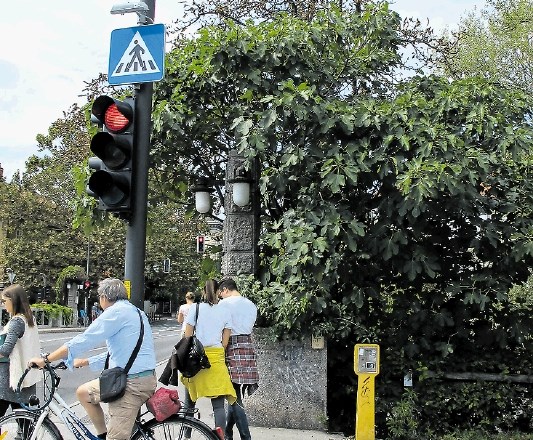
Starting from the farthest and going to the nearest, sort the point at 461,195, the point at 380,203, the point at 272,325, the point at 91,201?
1. the point at 91,201
2. the point at 272,325
3. the point at 380,203
4. the point at 461,195

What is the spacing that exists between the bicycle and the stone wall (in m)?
3.36

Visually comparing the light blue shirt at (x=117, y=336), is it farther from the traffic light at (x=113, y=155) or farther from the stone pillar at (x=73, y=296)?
the stone pillar at (x=73, y=296)

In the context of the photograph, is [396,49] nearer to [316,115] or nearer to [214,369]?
[316,115]

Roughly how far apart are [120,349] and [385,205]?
13.2 feet

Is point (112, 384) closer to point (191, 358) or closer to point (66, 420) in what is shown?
point (66, 420)

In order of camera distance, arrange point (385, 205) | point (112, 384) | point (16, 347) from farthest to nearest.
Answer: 1. point (385, 205)
2. point (16, 347)
3. point (112, 384)

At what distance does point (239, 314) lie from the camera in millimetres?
7293

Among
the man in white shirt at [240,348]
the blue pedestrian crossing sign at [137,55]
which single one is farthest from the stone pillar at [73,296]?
the blue pedestrian crossing sign at [137,55]

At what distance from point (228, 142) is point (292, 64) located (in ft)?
6.05

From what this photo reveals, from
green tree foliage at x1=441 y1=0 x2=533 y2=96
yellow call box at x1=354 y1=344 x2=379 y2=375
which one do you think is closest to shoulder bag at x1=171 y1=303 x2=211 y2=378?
yellow call box at x1=354 y1=344 x2=379 y2=375

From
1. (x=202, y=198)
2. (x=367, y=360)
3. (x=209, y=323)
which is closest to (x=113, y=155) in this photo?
(x=209, y=323)

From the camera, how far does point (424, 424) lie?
8414 millimetres

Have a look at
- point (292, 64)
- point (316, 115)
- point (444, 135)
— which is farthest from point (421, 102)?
point (292, 64)

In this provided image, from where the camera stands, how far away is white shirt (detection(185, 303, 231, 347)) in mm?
6863
